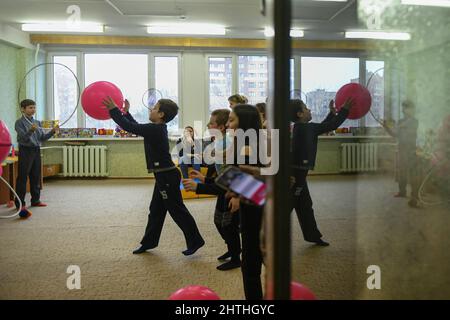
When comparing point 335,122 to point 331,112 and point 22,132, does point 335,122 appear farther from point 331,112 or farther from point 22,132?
point 22,132

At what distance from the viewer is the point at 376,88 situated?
1.67 m

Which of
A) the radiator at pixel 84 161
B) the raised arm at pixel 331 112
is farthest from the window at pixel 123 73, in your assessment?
the raised arm at pixel 331 112

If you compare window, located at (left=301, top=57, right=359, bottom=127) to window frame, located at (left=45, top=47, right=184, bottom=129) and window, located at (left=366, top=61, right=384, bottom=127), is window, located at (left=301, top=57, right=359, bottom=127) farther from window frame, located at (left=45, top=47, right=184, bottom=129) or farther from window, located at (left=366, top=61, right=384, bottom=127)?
window frame, located at (left=45, top=47, right=184, bottom=129)

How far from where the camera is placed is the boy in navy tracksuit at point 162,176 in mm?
3096

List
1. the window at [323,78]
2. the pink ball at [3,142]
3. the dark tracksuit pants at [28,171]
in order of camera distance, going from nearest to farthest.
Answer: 1. the window at [323,78]
2. the pink ball at [3,142]
3. the dark tracksuit pants at [28,171]

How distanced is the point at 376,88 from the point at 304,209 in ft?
5.30

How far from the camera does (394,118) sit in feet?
5.16

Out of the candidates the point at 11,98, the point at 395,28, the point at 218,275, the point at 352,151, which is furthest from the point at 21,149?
the point at 395,28

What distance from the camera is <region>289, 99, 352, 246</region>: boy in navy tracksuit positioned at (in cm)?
265

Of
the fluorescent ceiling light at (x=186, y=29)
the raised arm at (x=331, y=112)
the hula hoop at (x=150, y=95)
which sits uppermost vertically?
the fluorescent ceiling light at (x=186, y=29)

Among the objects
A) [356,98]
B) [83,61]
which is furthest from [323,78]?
[83,61]

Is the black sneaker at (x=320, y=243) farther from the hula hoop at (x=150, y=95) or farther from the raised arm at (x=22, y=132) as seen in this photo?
the hula hoop at (x=150, y=95)

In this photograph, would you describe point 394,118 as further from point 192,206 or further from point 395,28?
point 192,206

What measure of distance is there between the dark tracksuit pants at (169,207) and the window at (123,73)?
216 inches
